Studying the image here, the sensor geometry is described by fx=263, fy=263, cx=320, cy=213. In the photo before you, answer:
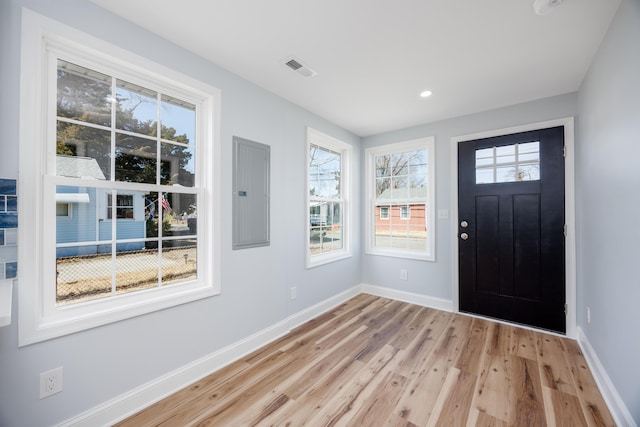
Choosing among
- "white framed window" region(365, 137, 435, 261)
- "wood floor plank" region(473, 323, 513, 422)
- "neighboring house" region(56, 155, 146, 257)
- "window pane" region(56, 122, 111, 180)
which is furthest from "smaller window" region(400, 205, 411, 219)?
"window pane" region(56, 122, 111, 180)

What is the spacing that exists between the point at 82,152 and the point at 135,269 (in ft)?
2.64

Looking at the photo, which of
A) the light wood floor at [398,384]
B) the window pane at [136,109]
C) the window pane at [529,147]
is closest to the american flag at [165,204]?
the window pane at [136,109]

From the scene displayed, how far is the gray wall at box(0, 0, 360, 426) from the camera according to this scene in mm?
1319

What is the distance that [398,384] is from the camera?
197 cm

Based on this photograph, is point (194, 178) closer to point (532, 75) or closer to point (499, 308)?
point (532, 75)

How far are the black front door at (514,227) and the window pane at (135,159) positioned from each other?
3.28 meters

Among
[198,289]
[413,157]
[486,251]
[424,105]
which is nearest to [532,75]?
[424,105]

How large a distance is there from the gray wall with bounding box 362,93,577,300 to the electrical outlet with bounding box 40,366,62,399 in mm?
3447

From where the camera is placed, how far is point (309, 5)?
5.17 ft

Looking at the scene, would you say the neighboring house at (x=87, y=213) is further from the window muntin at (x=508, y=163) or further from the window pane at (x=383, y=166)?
the window muntin at (x=508, y=163)

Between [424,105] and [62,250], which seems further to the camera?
[424,105]

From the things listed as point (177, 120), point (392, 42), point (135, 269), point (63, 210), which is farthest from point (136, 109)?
point (392, 42)

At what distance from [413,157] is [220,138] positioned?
267 cm

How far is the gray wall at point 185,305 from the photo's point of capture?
51.9 inches
